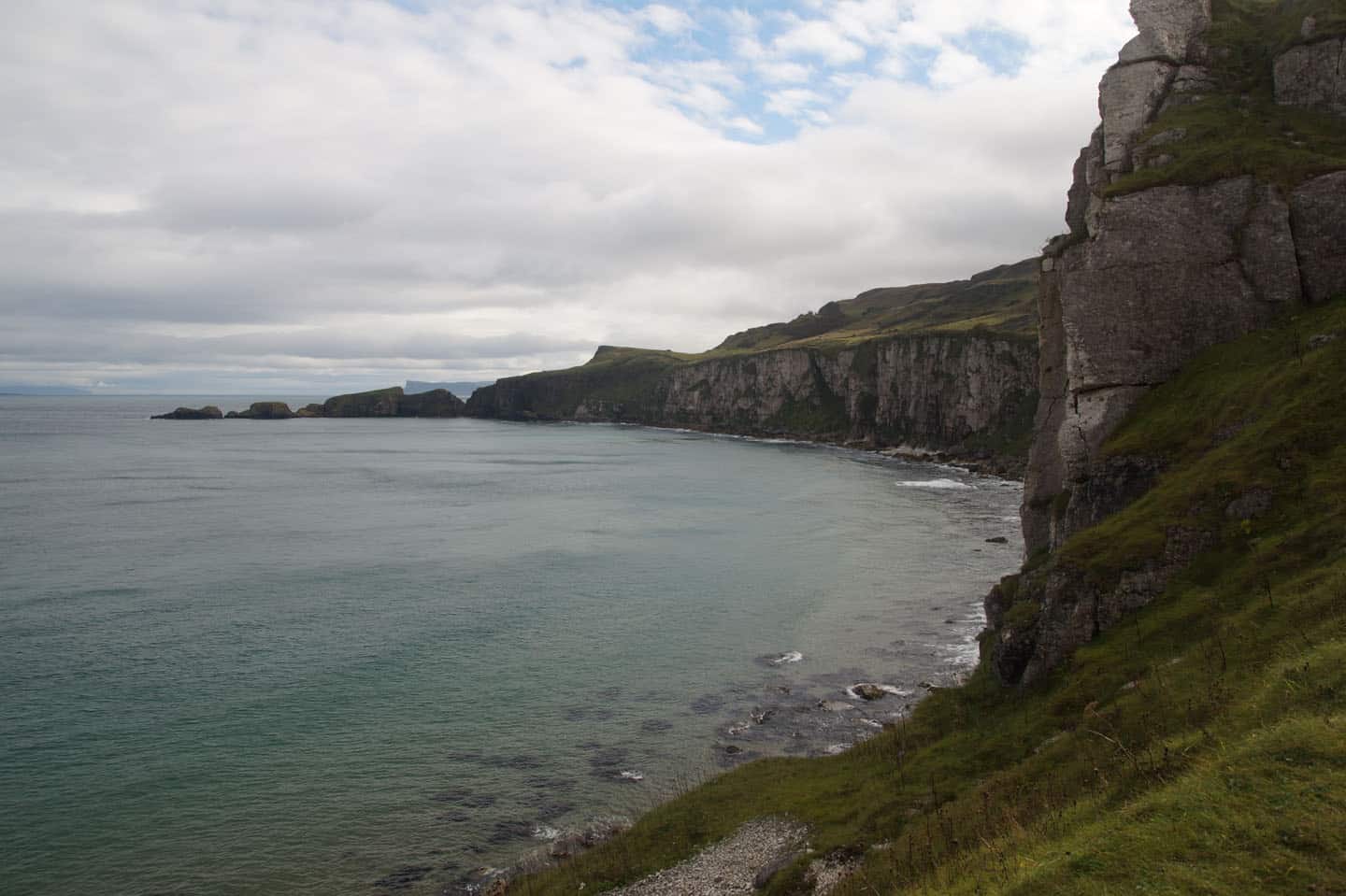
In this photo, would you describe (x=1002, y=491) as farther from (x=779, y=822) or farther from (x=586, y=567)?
(x=779, y=822)

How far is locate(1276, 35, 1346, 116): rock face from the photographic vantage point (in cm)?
4588

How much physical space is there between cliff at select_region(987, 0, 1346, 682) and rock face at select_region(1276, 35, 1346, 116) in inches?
3.0

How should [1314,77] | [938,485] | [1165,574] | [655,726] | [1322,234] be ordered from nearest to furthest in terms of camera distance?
[1165,574]
[1322,234]
[655,726]
[1314,77]
[938,485]

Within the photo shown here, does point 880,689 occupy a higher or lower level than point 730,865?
lower

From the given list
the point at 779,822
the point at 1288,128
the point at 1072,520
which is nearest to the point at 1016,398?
the point at 1288,128

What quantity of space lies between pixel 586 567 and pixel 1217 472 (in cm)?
5599

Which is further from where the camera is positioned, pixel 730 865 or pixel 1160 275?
pixel 1160 275

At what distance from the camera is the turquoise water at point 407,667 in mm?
32438

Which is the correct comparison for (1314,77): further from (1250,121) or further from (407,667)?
(407,667)

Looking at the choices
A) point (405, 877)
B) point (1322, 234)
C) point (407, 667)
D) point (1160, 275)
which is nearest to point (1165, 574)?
point (1160, 275)

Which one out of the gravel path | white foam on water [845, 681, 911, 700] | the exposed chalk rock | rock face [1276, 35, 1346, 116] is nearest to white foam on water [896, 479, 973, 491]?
rock face [1276, 35, 1346, 116]

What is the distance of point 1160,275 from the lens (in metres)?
38.9

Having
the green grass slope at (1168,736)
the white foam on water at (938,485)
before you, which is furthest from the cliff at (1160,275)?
the white foam on water at (938,485)

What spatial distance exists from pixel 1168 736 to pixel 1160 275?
26701 millimetres
